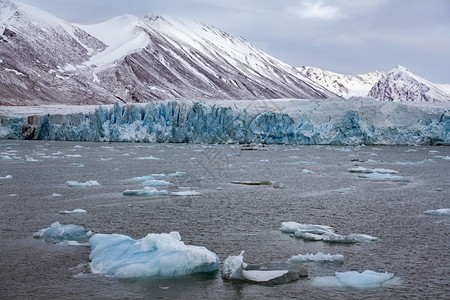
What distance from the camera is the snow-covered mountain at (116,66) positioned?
8619 centimetres

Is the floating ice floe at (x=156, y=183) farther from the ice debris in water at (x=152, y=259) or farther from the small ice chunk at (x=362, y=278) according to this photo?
the small ice chunk at (x=362, y=278)

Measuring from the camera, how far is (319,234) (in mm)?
6012

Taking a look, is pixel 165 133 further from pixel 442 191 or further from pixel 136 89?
pixel 136 89

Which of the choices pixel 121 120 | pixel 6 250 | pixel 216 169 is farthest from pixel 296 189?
pixel 121 120

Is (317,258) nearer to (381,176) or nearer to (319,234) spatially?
(319,234)

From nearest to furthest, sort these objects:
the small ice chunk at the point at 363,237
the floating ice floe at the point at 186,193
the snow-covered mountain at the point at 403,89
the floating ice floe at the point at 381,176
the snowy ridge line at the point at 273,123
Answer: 1. the small ice chunk at the point at 363,237
2. the floating ice floe at the point at 186,193
3. the floating ice floe at the point at 381,176
4. the snowy ridge line at the point at 273,123
5. the snow-covered mountain at the point at 403,89

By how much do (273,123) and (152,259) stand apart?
89.0 feet

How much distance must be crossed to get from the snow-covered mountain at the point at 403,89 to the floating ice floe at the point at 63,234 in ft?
396

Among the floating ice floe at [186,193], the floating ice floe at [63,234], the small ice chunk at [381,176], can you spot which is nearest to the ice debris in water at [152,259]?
the floating ice floe at [63,234]

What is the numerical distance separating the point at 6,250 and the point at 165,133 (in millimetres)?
28076

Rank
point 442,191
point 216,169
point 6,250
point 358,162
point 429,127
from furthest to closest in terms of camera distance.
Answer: point 429,127 < point 358,162 < point 216,169 < point 442,191 < point 6,250

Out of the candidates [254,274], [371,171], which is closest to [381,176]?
[371,171]

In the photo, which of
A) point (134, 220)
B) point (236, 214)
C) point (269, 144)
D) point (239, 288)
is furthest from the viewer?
point (269, 144)

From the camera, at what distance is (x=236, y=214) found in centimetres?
741
